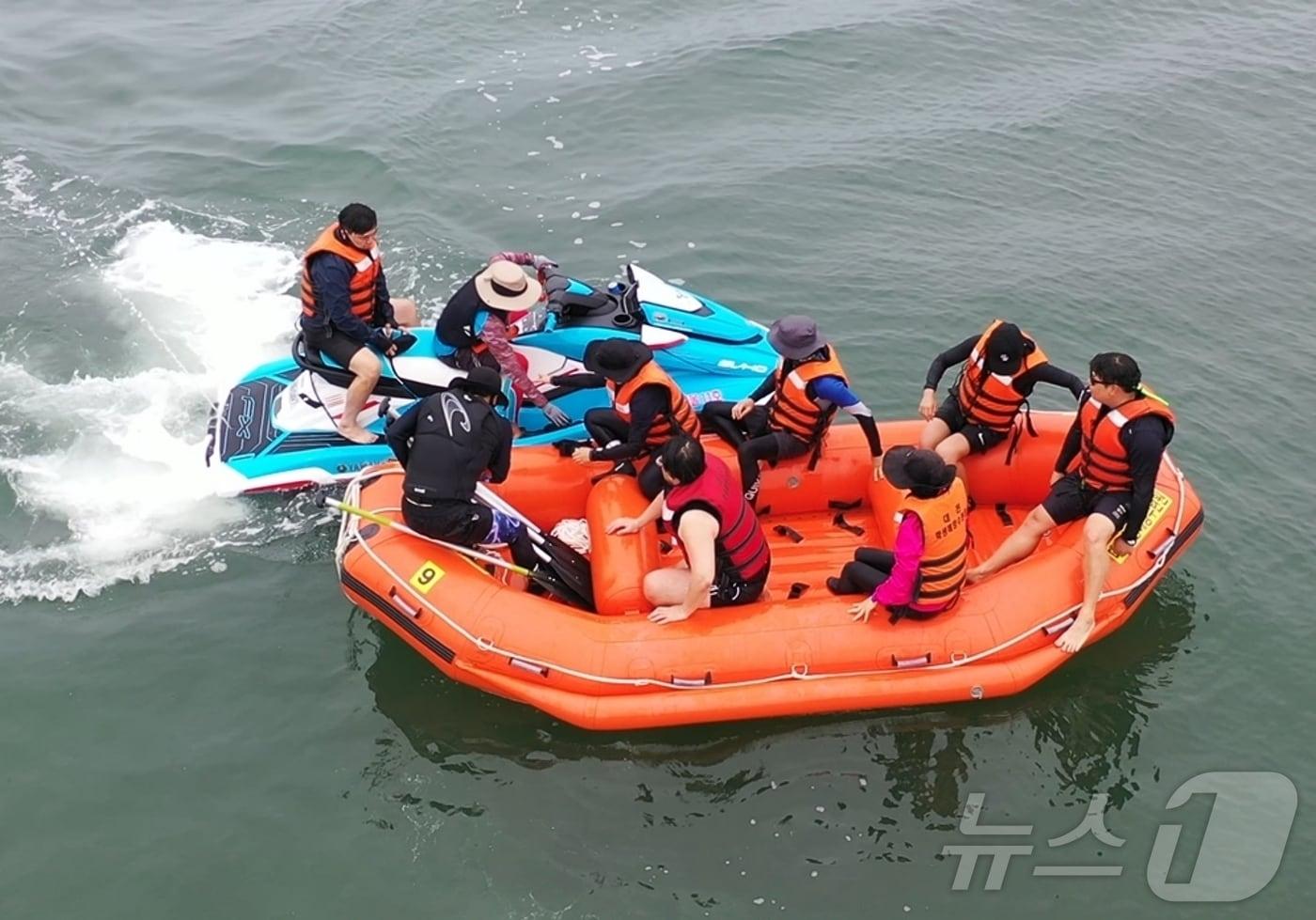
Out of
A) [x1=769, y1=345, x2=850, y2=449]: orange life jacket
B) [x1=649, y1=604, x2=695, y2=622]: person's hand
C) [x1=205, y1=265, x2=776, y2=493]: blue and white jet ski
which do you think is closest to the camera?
[x1=649, y1=604, x2=695, y2=622]: person's hand

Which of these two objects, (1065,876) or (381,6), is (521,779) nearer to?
(1065,876)

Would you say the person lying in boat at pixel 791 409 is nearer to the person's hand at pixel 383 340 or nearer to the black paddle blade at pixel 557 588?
the black paddle blade at pixel 557 588

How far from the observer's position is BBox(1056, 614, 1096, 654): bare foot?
6223 millimetres

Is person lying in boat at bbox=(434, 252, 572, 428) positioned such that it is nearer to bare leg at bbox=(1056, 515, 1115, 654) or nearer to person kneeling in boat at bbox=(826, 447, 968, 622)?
person kneeling in boat at bbox=(826, 447, 968, 622)

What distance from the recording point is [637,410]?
6574 millimetres

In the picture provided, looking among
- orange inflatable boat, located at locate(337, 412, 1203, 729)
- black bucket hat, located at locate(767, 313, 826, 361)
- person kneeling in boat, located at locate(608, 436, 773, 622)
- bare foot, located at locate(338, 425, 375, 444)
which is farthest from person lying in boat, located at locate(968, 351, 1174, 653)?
bare foot, located at locate(338, 425, 375, 444)

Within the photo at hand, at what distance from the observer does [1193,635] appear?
7.21 meters

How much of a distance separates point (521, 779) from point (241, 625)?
225 centimetres

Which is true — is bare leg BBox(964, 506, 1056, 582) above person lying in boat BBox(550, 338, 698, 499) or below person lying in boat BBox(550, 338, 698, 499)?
below

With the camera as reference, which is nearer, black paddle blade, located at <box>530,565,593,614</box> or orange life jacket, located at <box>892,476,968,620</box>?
orange life jacket, located at <box>892,476,968,620</box>

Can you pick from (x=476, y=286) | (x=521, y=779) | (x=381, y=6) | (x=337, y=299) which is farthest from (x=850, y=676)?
(x=381, y=6)

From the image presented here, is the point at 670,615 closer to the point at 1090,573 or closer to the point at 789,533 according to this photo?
the point at 789,533

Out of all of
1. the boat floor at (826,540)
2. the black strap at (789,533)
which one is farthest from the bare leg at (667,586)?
the black strap at (789,533)

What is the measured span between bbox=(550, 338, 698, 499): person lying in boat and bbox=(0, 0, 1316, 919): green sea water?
167 cm
